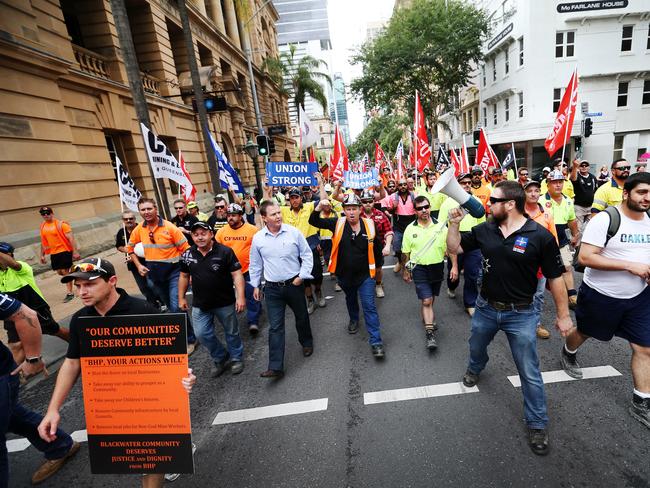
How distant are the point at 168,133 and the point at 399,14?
62.5ft

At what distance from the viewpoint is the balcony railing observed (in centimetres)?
1074

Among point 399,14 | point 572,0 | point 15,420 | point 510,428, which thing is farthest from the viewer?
point 399,14

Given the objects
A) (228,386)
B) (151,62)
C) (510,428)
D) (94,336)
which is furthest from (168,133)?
(510,428)

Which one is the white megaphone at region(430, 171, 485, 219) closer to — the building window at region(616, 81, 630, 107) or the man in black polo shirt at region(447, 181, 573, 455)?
the man in black polo shirt at region(447, 181, 573, 455)

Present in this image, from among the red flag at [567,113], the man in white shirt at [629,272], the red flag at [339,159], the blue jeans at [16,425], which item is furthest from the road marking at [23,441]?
the red flag at [567,113]

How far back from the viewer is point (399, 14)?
23906mm

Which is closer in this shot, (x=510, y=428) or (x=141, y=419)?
(x=141, y=419)

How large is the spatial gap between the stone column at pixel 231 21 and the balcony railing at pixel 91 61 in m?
14.9

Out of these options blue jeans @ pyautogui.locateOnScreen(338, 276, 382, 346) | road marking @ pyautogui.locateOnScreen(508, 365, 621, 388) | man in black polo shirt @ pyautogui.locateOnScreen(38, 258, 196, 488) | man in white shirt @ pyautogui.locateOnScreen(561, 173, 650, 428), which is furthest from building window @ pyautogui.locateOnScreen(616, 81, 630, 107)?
man in black polo shirt @ pyautogui.locateOnScreen(38, 258, 196, 488)

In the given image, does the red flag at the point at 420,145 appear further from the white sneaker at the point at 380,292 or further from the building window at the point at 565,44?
the building window at the point at 565,44

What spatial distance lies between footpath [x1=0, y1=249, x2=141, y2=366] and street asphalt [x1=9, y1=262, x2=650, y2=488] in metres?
0.75

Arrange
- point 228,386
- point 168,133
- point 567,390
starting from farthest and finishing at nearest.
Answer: point 168,133, point 228,386, point 567,390

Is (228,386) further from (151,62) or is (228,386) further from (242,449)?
(151,62)

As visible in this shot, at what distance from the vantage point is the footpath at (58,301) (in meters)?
4.98
